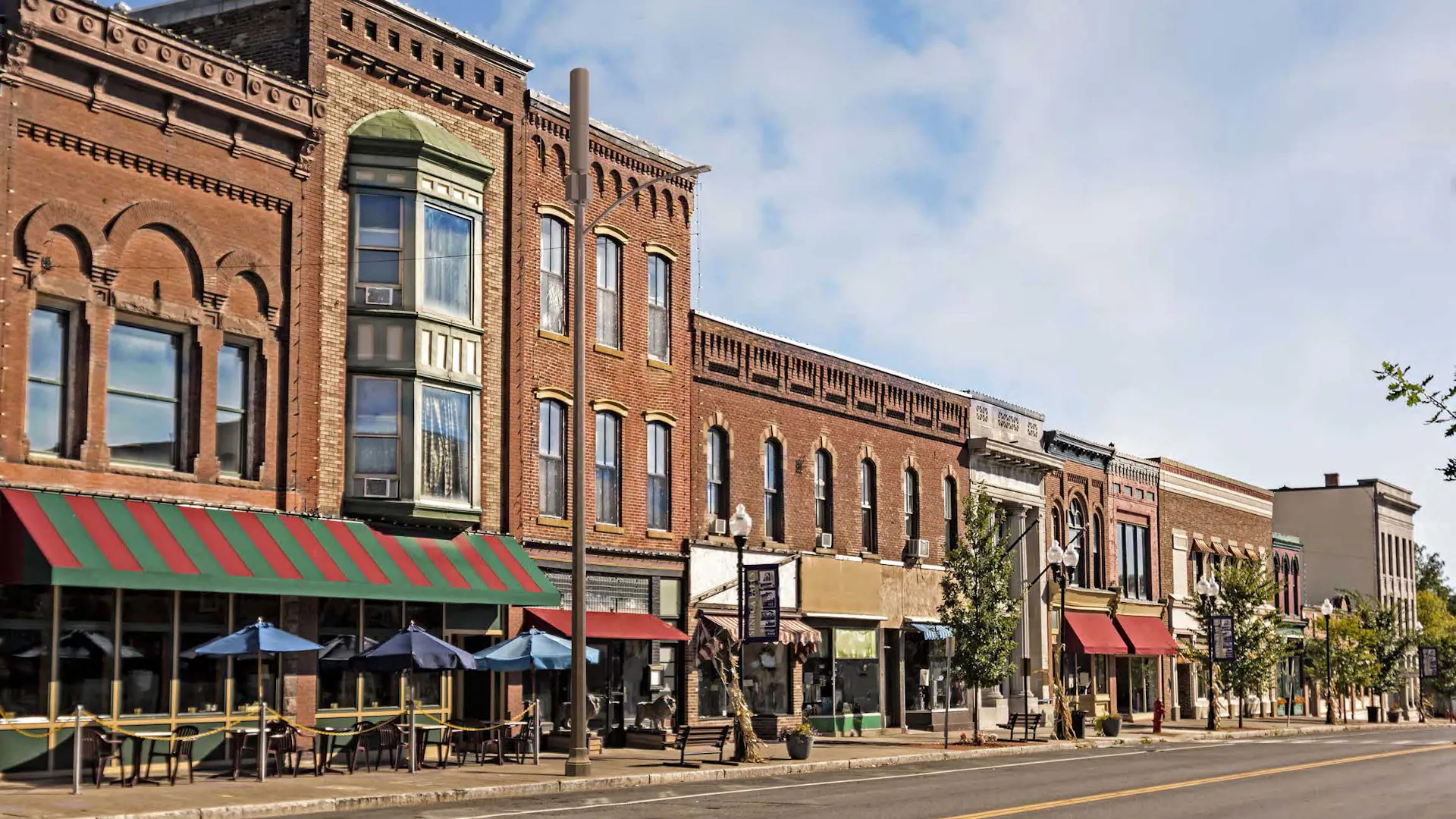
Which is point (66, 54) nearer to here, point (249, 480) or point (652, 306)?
point (249, 480)

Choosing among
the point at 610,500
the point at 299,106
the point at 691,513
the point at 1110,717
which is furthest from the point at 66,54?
the point at 1110,717

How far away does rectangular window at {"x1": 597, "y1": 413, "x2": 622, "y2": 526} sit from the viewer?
116ft

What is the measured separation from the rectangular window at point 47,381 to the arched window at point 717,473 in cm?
1792

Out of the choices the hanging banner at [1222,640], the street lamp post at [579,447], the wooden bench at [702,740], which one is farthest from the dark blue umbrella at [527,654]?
the hanging banner at [1222,640]

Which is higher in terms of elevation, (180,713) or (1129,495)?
(1129,495)

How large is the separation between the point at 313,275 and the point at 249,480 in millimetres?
3860

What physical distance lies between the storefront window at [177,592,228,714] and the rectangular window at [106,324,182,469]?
2218mm

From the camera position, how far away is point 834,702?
42781 mm

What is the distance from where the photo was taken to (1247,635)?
57.8 metres

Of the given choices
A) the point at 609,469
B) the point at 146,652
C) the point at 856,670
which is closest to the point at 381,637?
the point at 146,652

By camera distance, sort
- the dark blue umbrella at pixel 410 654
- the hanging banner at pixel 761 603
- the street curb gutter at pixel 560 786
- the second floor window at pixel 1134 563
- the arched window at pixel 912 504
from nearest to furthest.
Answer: the street curb gutter at pixel 560 786 → the dark blue umbrella at pixel 410 654 → the hanging banner at pixel 761 603 → the arched window at pixel 912 504 → the second floor window at pixel 1134 563

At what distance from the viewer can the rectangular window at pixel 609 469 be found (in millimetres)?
35500

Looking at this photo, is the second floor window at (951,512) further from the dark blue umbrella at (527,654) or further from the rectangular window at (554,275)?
the dark blue umbrella at (527,654)

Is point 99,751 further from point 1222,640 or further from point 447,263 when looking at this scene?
point 1222,640
